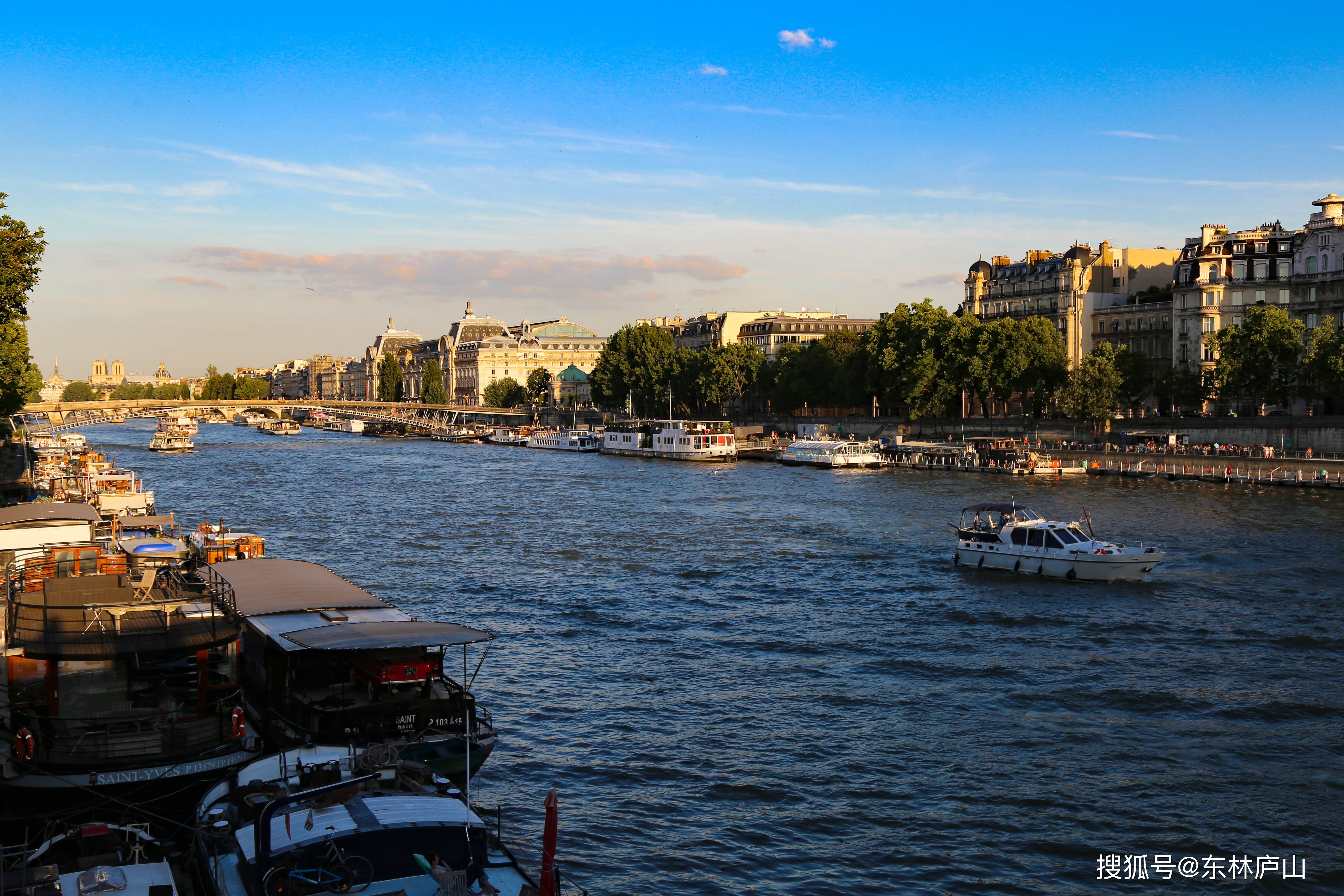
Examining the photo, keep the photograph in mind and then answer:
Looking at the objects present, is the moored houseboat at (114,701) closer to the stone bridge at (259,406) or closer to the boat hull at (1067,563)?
the boat hull at (1067,563)

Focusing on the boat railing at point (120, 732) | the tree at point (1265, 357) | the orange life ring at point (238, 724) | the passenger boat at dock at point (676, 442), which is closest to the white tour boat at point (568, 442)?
the passenger boat at dock at point (676, 442)

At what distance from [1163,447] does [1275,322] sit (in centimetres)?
1071

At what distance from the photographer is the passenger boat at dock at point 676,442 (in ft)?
348

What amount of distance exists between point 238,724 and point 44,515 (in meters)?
13.5

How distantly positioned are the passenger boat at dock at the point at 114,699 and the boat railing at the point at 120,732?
0.05ft

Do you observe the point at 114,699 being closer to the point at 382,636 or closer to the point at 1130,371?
the point at 382,636

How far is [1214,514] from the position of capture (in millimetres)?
51625

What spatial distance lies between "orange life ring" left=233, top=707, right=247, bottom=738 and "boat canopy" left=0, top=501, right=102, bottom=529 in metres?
12.1

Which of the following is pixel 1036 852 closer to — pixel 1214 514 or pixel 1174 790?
pixel 1174 790

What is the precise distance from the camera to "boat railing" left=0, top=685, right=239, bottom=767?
1427cm

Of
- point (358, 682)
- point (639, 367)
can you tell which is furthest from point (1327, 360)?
point (639, 367)

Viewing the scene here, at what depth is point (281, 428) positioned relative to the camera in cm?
17188

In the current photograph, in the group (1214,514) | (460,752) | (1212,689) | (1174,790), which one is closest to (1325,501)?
(1214,514)

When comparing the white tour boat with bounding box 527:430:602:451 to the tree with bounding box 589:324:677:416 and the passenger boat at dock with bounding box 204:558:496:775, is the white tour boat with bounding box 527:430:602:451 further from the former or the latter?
the passenger boat at dock with bounding box 204:558:496:775
